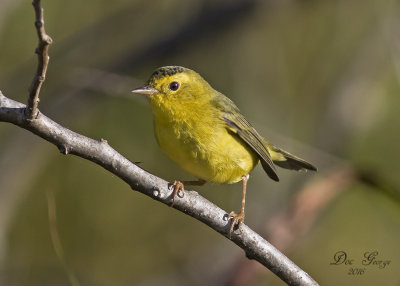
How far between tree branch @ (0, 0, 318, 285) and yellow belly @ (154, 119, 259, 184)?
40.1 inches

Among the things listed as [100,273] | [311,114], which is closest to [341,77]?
[311,114]

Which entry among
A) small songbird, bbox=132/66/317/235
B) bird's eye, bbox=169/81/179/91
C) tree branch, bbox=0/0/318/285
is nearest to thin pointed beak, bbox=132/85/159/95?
small songbird, bbox=132/66/317/235

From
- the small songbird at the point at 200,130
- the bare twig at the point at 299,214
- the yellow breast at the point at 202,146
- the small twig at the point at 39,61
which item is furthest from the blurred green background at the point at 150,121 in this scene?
the small twig at the point at 39,61

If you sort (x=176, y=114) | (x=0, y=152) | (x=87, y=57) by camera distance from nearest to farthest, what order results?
(x=176, y=114) → (x=0, y=152) → (x=87, y=57)

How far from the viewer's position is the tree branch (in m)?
2.53

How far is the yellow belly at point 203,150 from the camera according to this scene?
14.2 feet

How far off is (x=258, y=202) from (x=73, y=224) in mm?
2381

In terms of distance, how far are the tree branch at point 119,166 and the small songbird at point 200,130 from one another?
83 centimetres

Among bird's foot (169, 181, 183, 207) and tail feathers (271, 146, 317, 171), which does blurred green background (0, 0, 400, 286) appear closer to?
tail feathers (271, 146, 317, 171)

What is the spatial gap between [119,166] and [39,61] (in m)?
0.74

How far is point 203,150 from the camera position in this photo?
4.33 meters

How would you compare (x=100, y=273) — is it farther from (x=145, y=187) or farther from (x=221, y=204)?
(x=145, y=187)

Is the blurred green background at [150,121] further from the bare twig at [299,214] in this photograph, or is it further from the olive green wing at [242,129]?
the bare twig at [299,214]

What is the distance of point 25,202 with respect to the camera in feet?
26.3
